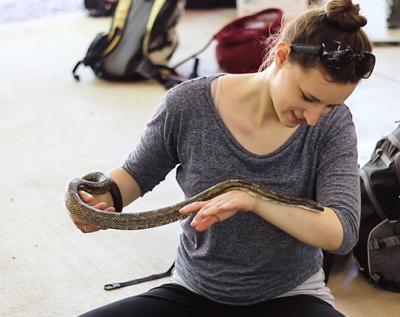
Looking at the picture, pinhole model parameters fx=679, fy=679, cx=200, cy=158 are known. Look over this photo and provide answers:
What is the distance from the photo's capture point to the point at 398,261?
208cm

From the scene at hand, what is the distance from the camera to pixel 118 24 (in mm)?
3986

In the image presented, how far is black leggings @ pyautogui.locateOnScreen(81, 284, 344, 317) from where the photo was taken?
146 centimetres

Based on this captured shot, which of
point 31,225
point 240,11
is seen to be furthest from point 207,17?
point 31,225

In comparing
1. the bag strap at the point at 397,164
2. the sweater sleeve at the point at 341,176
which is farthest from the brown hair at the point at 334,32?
the bag strap at the point at 397,164

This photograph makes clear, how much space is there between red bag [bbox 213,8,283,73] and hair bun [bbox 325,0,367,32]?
93.9 inches

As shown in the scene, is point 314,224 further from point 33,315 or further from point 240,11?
point 240,11

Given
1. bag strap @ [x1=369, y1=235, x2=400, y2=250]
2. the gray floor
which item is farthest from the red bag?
the gray floor

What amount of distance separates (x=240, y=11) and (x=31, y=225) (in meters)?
2.88

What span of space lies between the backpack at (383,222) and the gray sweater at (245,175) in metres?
0.60

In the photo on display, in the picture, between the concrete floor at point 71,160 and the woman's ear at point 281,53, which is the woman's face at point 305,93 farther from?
the concrete floor at point 71,160

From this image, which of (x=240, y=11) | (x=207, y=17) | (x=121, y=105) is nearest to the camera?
(x=121, y=105)

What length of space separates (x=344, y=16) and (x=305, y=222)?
1.35 feet

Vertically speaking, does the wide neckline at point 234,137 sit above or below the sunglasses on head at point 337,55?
below

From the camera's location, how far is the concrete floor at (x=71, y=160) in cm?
214
